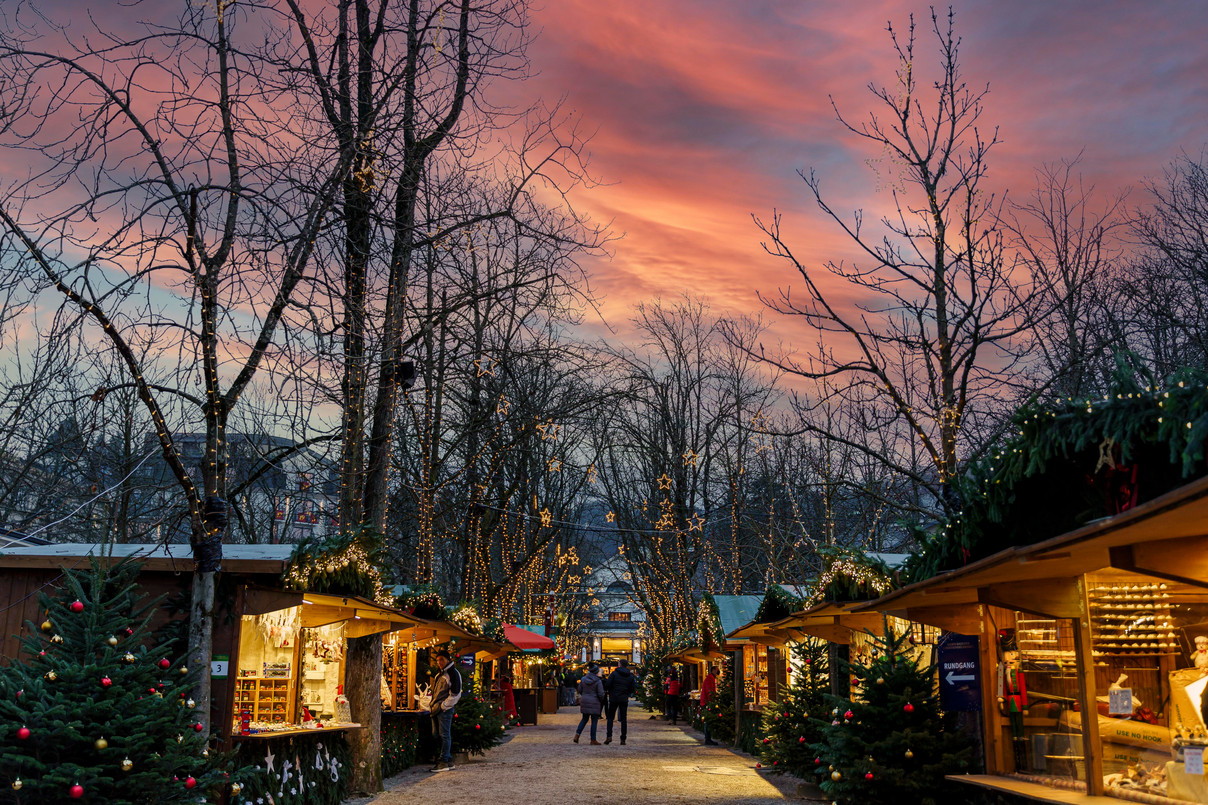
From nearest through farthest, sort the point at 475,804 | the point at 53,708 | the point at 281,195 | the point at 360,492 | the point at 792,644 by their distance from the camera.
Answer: the point at 53,708 → the point at 281,195 → the point at 475,804 → the point at 360,492 → the point at 792,644

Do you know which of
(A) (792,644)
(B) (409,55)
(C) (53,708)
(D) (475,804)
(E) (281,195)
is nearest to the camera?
(C) (53,708)

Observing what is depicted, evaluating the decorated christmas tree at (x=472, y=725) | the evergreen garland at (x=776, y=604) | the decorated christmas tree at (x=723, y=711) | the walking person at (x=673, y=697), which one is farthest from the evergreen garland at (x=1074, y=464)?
the walking person at (x=673, y=697)

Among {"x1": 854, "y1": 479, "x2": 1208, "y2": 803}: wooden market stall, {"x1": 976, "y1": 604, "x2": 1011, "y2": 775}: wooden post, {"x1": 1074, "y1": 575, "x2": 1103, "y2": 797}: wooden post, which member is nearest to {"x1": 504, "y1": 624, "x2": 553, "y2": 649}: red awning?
{"x1": 976, "y1": 604, "x2": 1011, "y2": 775}: wooden post

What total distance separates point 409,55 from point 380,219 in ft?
8.32

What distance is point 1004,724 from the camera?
351 inches

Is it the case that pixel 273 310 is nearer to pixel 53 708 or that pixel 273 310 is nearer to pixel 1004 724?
pixel 53 708

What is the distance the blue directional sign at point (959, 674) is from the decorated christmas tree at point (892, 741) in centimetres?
30

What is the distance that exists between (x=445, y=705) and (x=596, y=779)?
3.57m

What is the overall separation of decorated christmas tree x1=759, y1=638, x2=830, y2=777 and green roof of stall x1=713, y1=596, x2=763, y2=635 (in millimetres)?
5755

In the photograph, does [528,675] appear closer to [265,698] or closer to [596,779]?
[596,779]

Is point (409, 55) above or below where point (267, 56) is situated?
above

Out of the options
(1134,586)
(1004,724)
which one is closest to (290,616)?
Result: (1004,724)

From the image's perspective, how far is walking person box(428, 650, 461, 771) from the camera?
17.1 meters

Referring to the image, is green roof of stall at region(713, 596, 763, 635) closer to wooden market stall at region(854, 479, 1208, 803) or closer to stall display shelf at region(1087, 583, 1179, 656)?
wooden market stall at region(854, 479, 1208, 803)
